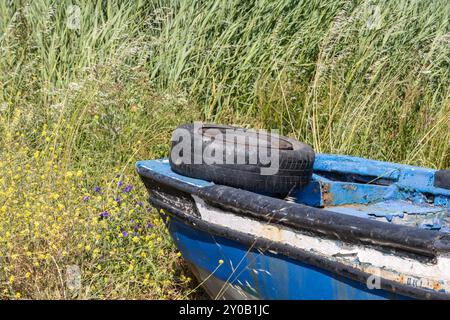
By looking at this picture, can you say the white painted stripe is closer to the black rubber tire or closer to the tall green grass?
the black rubber tire

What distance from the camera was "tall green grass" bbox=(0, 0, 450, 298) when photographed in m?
5.77

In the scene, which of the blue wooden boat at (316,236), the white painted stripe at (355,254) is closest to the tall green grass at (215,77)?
the blue wooden boat at (316,236)

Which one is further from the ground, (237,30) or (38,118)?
(237,30)

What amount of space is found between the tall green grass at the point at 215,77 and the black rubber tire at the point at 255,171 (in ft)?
3.27

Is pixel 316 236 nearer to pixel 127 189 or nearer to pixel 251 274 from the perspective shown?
pixel 251 274

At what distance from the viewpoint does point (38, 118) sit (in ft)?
19.5

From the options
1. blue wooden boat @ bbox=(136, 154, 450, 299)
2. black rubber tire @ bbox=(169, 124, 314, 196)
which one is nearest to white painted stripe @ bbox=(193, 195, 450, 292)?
blue wooden boat @ bbox=(136, 154, 450, 299)

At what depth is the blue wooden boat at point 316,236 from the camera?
137 inches

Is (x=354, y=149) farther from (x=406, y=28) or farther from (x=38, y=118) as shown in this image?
(x=38, y=118)

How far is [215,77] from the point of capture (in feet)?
21.5

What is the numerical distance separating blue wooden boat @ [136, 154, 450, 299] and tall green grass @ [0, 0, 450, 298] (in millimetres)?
1032

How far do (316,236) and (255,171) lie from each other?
1.97ft

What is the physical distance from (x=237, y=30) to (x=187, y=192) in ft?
9.50
